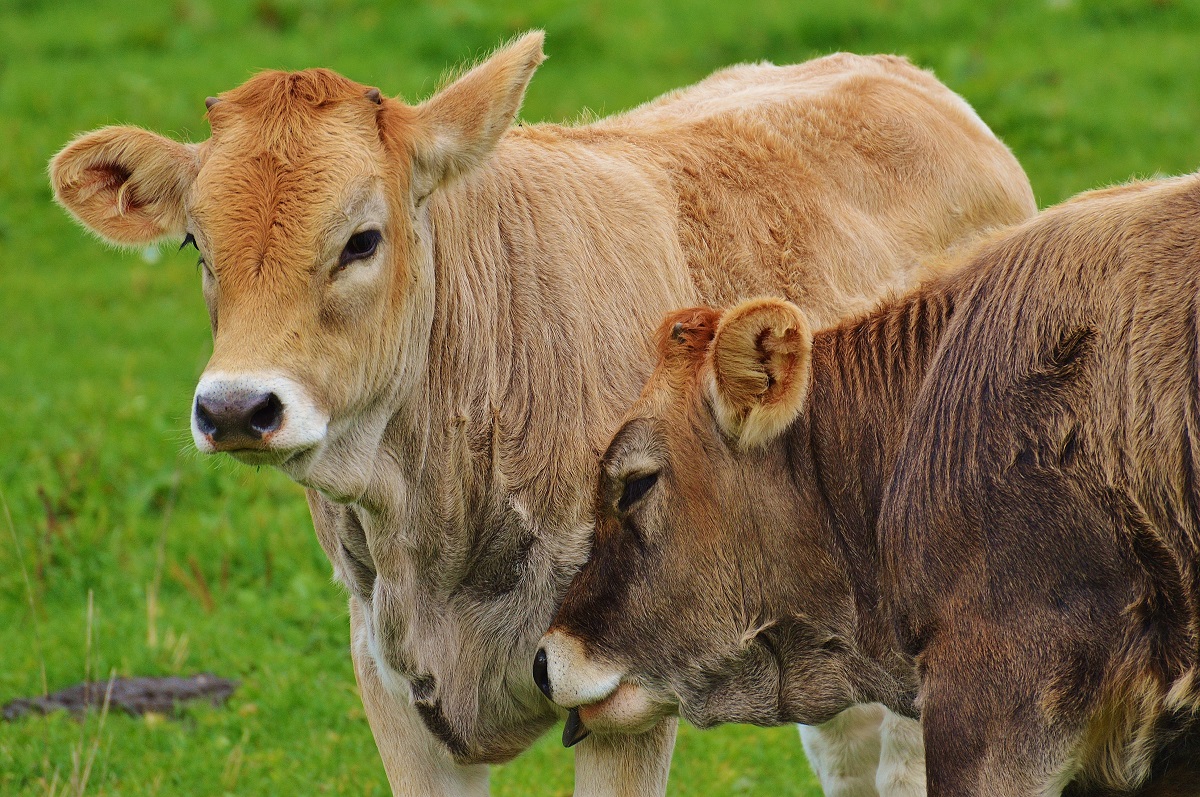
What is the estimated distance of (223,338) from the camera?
4.10m

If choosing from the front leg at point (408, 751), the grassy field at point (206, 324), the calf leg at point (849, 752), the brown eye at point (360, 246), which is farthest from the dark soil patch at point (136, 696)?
the brown eye at point (360, 246)

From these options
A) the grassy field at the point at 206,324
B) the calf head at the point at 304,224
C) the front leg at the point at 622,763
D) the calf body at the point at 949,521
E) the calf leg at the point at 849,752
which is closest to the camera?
the calf body at the point at 949,521

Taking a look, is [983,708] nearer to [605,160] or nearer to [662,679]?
[662,679]

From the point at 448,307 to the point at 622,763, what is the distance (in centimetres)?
152

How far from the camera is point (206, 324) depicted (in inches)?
476

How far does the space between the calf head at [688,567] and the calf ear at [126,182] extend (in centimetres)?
155

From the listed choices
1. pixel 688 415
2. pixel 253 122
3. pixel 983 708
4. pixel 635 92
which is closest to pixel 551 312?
pixel 688 415

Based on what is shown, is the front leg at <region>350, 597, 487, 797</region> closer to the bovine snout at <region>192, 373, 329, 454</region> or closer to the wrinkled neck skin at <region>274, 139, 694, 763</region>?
the wrinkled neck skin at <region>274, 139, 694, 763</region>

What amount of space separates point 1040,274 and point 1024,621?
93cm

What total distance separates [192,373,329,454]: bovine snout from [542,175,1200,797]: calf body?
932 millimetres

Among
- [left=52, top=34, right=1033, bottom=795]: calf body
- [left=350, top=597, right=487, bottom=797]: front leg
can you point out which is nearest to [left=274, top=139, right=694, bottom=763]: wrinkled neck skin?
[left=52, top=34, right=1033, bottom=795]: calf body

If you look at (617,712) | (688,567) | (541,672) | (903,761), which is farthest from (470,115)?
(903,761)

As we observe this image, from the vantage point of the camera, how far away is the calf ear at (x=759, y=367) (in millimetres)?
4113

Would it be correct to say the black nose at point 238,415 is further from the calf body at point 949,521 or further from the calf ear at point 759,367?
the calf ear at point 759,367
